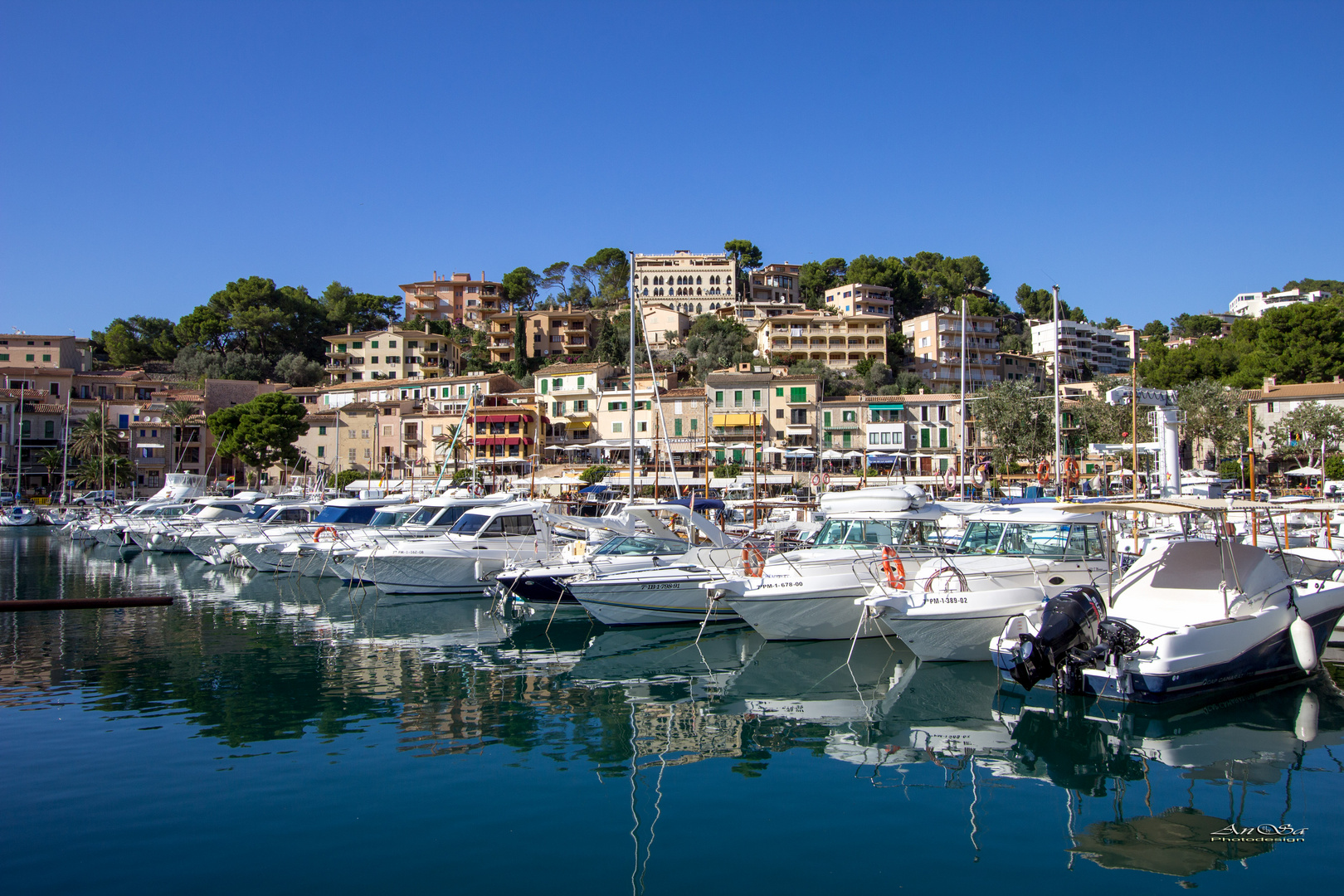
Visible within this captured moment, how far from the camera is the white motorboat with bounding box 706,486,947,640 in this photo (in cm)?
Result: 1831

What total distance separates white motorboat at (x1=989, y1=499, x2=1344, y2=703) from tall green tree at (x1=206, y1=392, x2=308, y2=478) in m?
64.1

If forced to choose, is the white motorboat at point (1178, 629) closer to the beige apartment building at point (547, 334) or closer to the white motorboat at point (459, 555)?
the white motorboat at point (459, 555)

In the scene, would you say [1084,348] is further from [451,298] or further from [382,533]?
[382,533]

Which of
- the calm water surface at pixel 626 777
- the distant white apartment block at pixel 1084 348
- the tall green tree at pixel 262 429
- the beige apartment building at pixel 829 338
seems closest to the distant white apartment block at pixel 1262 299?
the distant white apartment block at pixel 1084 348

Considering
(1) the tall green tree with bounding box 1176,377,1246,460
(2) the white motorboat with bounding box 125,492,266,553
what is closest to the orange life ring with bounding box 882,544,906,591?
(2) the white motorboat with bounding box 125,492,266,553

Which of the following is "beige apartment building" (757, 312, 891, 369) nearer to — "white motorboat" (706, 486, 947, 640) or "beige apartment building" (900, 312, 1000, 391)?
"beige apartment building" (900, 312, 1000, 391)

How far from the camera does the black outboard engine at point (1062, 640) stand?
13000 mm

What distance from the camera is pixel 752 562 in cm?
2120

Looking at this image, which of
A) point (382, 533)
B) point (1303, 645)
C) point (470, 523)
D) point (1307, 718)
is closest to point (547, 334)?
point (382, 533)

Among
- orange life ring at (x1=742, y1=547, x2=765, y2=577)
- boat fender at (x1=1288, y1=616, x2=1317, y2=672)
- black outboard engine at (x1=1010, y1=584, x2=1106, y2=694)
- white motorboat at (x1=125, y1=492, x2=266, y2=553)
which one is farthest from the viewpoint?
white motorboat at (x1=125, y1=492, x2=266, y2=553)

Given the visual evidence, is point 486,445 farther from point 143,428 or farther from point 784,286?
point 784,286

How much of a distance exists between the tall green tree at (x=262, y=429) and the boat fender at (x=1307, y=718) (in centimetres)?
6674

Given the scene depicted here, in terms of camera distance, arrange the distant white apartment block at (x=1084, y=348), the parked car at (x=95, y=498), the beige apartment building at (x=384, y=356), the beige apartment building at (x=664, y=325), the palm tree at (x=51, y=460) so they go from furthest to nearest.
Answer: the distant white apartment block at (x=1084, y=348)
the beige apartment building at (x=664, y=325)
the beige apartment building at (x=384, y=356)
the palm tree at (x=51, y=460)
the parked car at (x=95, y=498)

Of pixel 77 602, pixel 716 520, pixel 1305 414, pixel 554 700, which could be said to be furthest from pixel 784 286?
pixel 77 602
